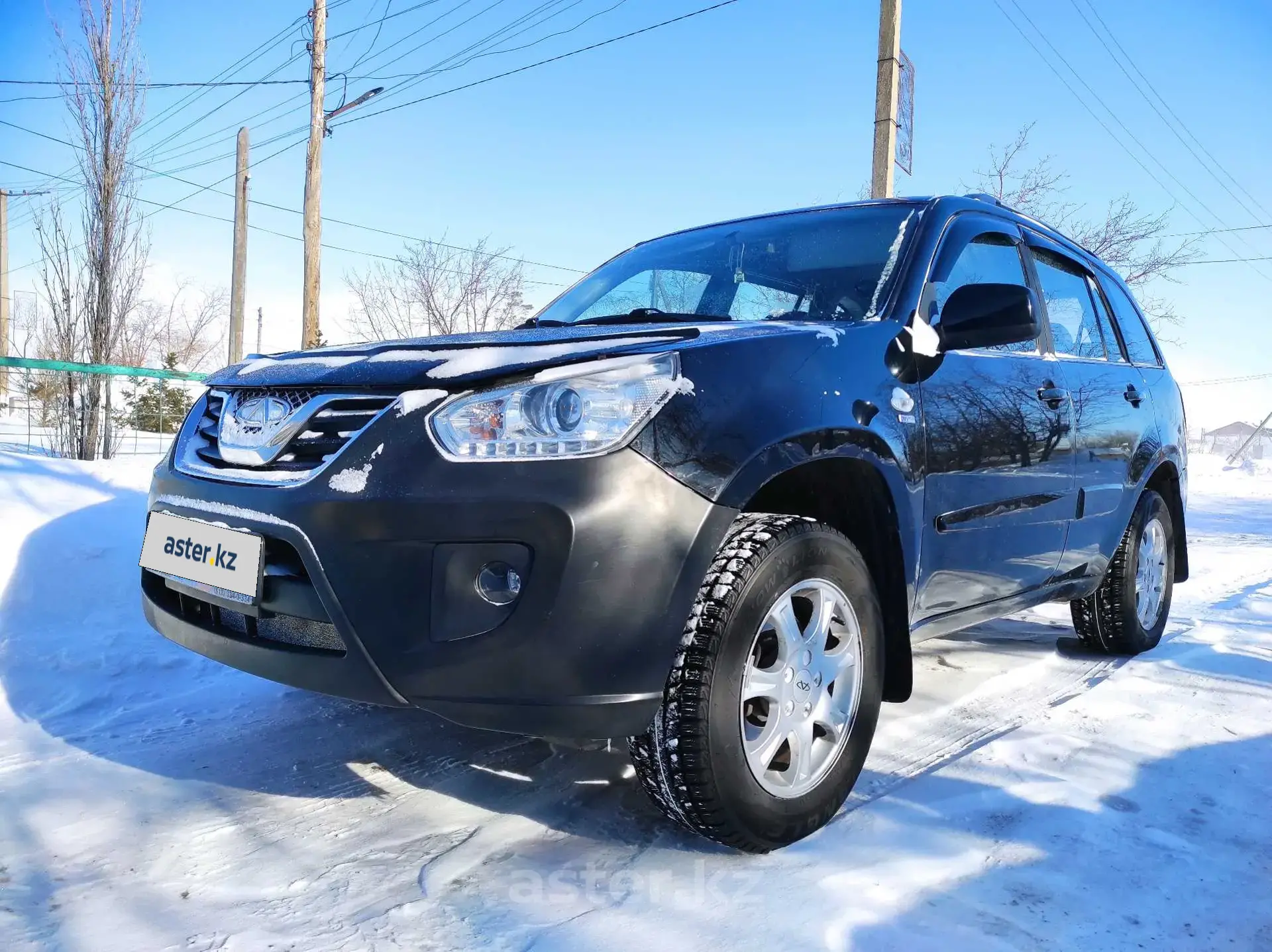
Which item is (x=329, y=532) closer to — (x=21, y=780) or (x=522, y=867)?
(x=522, y=867)

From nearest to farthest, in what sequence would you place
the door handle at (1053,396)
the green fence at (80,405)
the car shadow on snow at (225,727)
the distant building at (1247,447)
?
1. the car shadow on snow at (225,727)
2. the door handle at (1053,396)
3. the green fence at (80,405)
4. the distant building at (1247,447)

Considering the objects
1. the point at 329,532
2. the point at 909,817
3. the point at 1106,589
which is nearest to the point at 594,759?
the point at 909,817

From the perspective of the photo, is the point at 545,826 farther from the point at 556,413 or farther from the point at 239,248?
the point at 239,248

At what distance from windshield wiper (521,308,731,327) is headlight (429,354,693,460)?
2.31ft

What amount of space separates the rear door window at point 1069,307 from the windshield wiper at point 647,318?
4.90ft

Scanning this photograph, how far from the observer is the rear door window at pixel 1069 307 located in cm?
333

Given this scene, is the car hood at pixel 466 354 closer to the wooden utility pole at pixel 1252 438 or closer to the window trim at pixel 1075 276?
the window trim at pixel 1075 276

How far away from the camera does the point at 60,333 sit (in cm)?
1016

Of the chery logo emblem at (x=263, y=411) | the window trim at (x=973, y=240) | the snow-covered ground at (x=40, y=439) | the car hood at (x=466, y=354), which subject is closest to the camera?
the car hood at (x=466, y=354)

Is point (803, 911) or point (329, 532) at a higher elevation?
point (329, 532)

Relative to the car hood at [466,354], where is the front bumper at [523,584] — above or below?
below

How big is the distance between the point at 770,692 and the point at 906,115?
9.23 metres

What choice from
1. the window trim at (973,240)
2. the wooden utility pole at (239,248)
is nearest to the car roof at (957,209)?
the window trim at (973,240)

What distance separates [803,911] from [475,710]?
2.48ft
